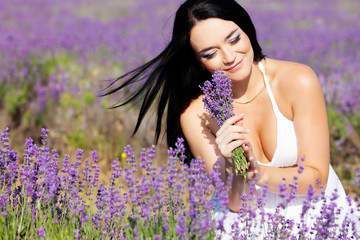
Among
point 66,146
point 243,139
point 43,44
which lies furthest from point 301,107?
point 43,44

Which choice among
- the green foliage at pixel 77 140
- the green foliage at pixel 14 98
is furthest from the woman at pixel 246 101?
the green foliage at pixel 14 98

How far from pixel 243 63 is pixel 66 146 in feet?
8.74

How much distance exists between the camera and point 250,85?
3273 mm

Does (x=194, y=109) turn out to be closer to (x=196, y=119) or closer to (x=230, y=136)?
(x=196, y=119)

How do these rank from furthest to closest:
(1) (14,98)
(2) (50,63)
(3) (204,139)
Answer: (2) (50,63), (1) (14,98), (3) (204,139)

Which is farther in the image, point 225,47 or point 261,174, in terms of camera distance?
point 225,47

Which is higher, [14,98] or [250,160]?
[14,98]

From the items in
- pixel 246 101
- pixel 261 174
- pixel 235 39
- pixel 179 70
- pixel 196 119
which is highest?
pixel 179 70

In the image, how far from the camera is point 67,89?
5.82 metres

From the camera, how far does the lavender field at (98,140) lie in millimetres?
2031

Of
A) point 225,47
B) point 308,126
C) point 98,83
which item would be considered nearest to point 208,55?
point 225,47

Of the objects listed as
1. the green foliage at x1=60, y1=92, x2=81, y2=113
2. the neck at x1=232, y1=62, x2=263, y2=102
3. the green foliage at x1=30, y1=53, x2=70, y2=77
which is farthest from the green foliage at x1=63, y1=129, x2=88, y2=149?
the neck at x1=232, y1=62, x2=263, y2=102

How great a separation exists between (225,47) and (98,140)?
244 cm

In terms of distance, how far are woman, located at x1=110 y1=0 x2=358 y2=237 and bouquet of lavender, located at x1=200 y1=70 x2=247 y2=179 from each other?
0.18 ft
